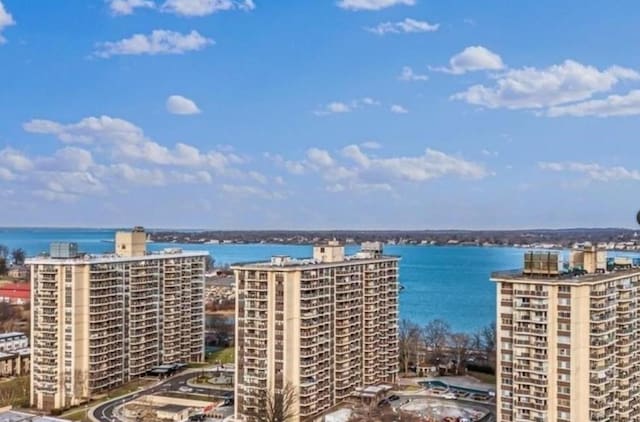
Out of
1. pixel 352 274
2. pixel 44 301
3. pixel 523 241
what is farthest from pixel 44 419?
pixel 523 241

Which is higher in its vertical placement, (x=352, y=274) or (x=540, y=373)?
(x=352, y=274)

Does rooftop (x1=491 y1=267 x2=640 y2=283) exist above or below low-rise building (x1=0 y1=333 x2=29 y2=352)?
above

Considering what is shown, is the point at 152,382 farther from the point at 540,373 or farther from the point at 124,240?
the point at 540,373

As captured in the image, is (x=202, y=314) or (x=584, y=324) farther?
(x=202, y=314)

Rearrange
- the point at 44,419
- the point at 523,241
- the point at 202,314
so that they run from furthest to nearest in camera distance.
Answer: the point at 523,241 < the point at 202,314 < the point at 44,419

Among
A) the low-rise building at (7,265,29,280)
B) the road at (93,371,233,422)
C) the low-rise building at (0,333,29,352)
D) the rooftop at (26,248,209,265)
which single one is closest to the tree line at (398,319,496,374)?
the road at (93,371,233,422)

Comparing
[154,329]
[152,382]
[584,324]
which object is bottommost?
[152,382]

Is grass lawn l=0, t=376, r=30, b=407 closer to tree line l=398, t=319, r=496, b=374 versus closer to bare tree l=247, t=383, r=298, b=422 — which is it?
bare tree l=247, t=383, r=298, b=422
